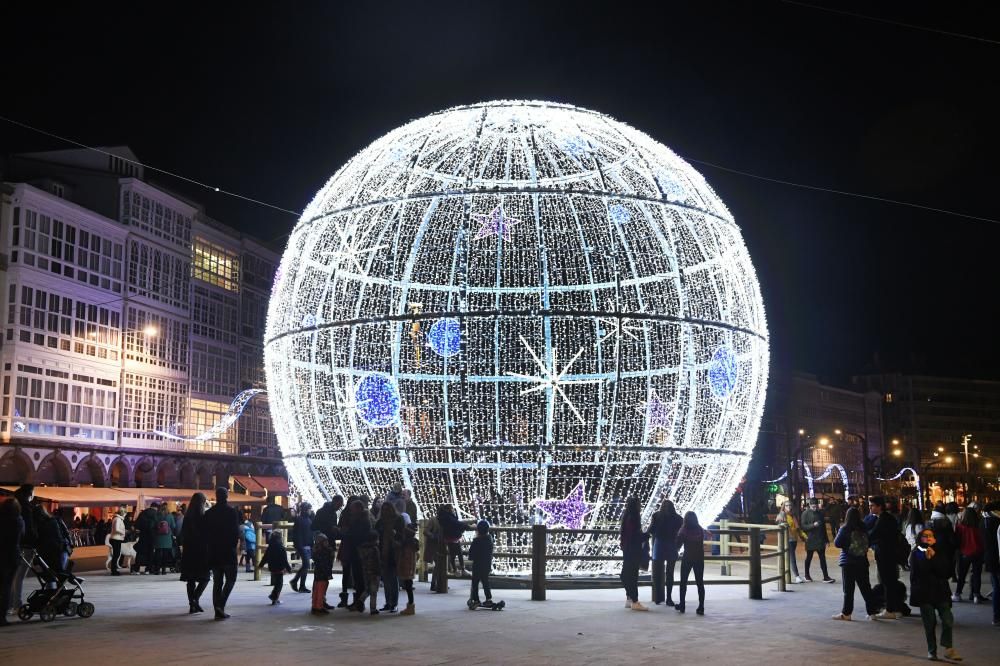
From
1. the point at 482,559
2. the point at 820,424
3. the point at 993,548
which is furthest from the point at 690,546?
the point at 820,424

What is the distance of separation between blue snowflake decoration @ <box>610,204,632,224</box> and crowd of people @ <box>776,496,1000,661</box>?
485 cm

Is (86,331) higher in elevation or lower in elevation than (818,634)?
higher

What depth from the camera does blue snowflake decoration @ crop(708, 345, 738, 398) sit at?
14.6 meters

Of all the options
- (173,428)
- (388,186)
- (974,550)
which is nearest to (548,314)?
(388,186)

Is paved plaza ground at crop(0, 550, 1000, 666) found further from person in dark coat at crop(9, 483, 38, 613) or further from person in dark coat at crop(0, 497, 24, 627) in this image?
person in dark coat at crop(9, 483, 38, 613)

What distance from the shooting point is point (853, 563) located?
1213cm

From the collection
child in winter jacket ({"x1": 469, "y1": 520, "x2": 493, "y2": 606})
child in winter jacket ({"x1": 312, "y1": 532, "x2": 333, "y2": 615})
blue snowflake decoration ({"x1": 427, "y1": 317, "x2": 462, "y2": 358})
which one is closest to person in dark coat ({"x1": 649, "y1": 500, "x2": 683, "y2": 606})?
child in winter jacket ({"x1": 469, "y1": 520, "x2": 493, "y2": 606})

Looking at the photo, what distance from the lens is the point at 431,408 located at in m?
14.4

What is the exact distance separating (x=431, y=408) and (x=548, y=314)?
7.24ft

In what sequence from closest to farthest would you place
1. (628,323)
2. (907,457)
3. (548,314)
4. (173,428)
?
(548,314)
(628,323)
(173,428)
(907,457)

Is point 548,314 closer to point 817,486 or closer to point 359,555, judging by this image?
point 359,555

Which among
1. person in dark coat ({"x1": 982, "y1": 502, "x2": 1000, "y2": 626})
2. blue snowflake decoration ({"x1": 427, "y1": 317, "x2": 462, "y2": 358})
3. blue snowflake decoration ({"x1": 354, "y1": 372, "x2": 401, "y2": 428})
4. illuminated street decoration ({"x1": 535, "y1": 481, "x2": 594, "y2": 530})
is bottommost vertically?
person in dark coat ({"x1": 982, "y1": 502, "x2": 1000, "y2": 626})

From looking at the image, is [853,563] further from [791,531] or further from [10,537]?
[10,537]

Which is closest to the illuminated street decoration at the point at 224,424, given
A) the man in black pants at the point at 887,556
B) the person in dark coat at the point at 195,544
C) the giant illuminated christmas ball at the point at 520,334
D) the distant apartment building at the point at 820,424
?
the giant illuminated christmas ball at the point at 520,334
